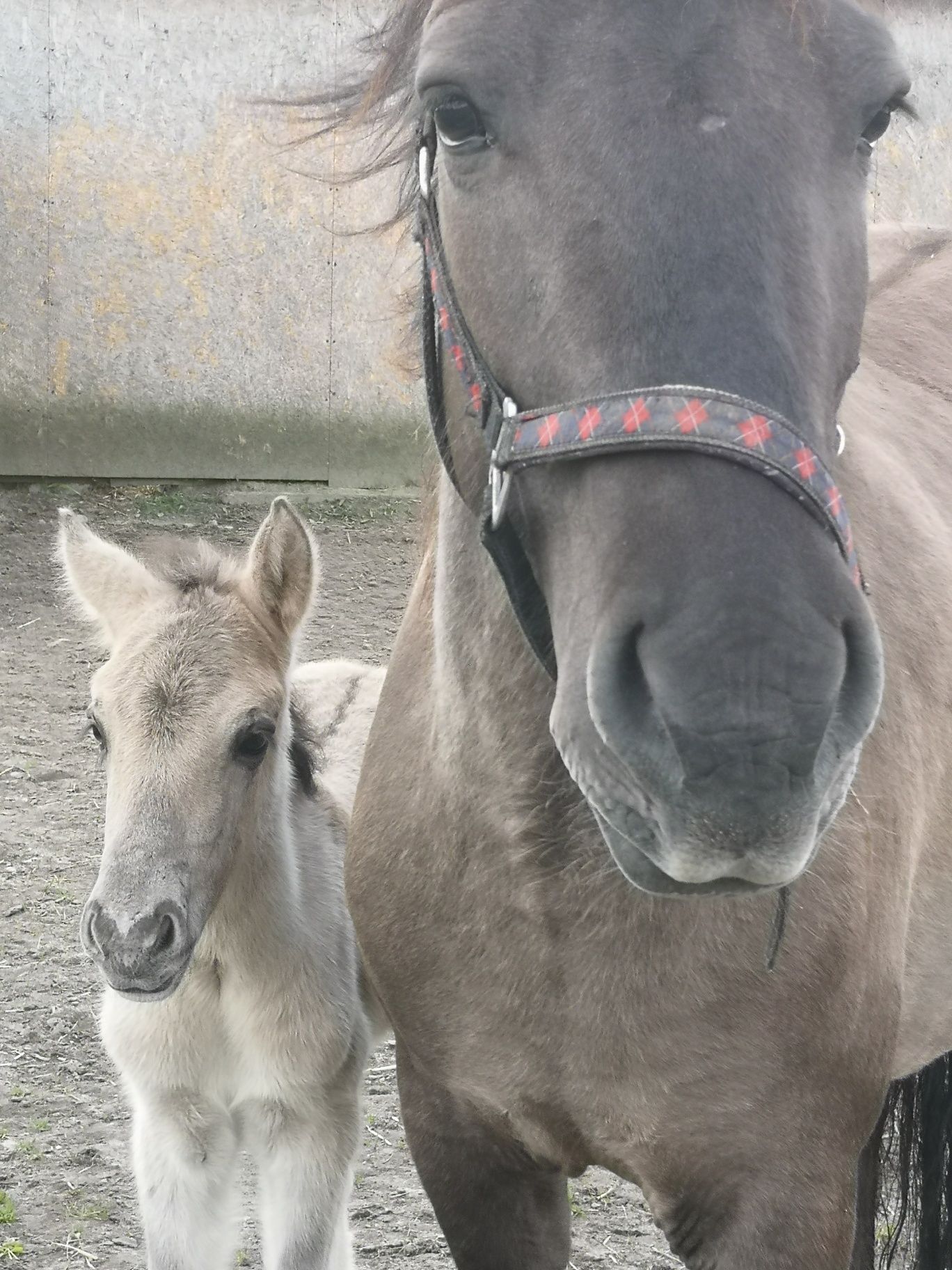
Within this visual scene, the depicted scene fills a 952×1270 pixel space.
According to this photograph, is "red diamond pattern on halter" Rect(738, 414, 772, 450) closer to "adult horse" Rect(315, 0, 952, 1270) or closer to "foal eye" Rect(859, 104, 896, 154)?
"adult horse" Rect(315, 0, 952, 1270)

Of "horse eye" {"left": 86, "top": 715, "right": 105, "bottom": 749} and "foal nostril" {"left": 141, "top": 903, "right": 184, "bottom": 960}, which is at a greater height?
"horse eye" {"left": 86, "top": 715, "right": 105, "bottom": 749}

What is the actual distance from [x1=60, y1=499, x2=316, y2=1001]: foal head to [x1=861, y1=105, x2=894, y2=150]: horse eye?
1.43 metres

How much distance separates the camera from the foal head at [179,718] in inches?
92.2

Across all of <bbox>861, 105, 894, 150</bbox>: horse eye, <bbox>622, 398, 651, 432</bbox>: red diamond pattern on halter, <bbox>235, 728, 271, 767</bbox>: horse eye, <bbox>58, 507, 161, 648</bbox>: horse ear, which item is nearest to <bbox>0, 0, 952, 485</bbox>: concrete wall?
<bbox>58, 507, 161, 648</bbox>: horse ear

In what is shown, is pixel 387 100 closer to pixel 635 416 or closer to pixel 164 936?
pixel 635 416

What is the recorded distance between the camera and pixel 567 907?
1.81 m

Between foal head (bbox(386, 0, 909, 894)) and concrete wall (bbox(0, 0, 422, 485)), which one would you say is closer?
foal head (bbox(386, 0, 909, 894))

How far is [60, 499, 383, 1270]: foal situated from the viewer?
2.56 meters

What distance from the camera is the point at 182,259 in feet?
26.1

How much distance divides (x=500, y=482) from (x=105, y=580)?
5.17ft

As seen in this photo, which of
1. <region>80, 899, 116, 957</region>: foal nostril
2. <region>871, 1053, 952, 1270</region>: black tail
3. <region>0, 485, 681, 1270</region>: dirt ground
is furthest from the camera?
<region>0, 485, 681, 1270</region>: dirt ground

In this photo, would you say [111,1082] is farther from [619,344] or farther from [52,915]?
[619,344]

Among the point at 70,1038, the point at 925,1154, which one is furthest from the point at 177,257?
the point at 925,1154

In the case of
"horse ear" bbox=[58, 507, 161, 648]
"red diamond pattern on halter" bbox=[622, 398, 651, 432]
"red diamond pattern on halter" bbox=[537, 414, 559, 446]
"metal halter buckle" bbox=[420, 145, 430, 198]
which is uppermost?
"metal halter buckle" bbox=[420, 145, 430, 198]
